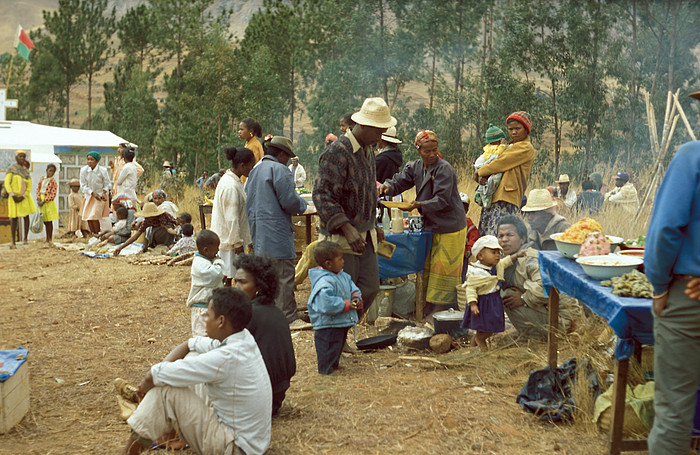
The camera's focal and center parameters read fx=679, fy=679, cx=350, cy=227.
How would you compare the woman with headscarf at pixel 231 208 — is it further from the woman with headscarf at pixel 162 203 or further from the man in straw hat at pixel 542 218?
the woman with headscarf at pixel 162 203

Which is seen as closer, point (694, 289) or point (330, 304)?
point (694, 289)

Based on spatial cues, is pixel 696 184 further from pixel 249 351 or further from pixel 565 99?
pixel 565 99

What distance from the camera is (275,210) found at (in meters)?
6.70

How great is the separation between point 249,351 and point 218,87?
19.9 m

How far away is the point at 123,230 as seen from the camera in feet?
43.2

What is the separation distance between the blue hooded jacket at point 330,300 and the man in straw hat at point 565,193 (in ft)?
26.8

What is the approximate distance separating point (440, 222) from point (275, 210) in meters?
1.68

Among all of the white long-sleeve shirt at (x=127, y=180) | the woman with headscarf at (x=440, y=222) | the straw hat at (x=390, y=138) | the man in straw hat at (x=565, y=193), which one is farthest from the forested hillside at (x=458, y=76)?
the woman with headscarf at (x=440, y=222)

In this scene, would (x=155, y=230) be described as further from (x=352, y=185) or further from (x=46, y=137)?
(x=352, y=185)

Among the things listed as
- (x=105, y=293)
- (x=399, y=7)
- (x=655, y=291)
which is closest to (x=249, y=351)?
(x=655, y=291)

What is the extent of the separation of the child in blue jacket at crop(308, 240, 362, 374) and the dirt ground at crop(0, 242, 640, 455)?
7.7 inches

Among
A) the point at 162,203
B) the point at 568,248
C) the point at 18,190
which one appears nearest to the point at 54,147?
the point at 18,190

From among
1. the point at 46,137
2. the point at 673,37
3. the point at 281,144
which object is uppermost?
the point at 673,37

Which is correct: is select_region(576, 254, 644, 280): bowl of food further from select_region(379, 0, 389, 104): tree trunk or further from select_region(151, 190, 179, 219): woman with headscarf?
select_region(379, 0, 389, 104): tree trunk
